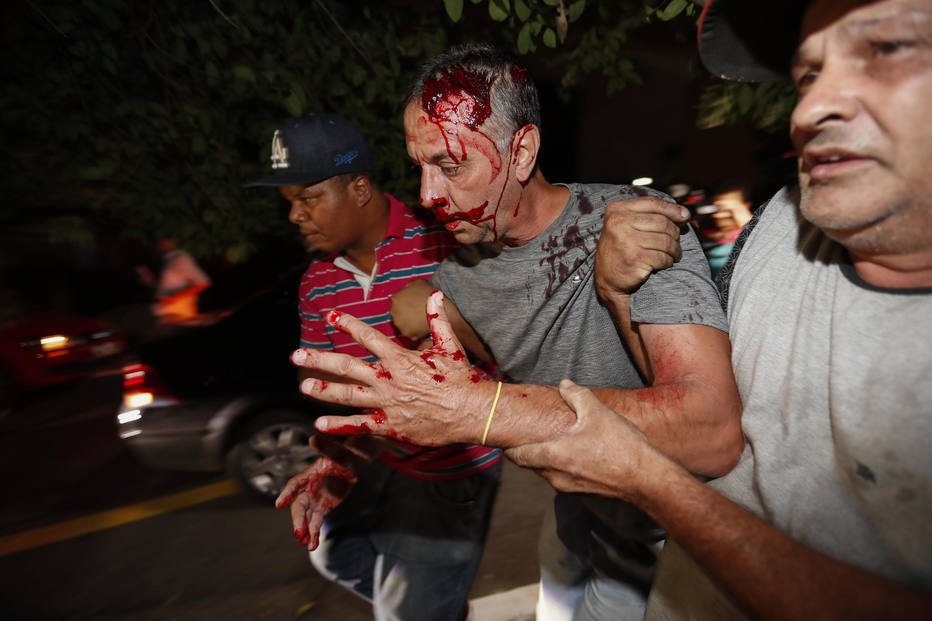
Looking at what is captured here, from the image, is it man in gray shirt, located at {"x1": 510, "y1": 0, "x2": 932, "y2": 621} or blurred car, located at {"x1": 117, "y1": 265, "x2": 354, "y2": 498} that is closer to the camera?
man in gray shirt, located at {"x1": 510, "y1": 0, "x2": 932, "y2": 621}

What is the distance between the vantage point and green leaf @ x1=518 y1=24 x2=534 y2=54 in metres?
2.32

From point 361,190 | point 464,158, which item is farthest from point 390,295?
point 464,158

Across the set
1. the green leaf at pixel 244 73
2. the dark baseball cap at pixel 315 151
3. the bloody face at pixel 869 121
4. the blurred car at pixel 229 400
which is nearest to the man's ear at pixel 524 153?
the bloody face at pixel 869 121

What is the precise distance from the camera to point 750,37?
4.11 feet

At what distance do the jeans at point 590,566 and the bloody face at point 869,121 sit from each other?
1.40 metres

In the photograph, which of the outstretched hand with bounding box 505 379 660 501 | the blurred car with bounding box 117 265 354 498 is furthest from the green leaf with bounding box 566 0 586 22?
A: the blurred car with bounding box 117 265 354 498

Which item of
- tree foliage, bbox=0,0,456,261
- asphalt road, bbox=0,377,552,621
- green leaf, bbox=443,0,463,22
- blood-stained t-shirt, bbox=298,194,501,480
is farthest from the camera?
A: tree foliage, bbox=0,0,456,261

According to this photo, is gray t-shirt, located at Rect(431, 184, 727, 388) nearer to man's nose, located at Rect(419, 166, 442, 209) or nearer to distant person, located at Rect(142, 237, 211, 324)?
man's nose, located at Rect(419, 166, 442, 209)

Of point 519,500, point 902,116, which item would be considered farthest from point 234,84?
point 902,116

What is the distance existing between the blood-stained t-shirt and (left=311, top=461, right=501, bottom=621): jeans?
118 mm

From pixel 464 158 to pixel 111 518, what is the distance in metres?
4.36

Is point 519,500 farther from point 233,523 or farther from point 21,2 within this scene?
point 21,2

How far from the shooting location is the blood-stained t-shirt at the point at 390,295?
2.32 metres

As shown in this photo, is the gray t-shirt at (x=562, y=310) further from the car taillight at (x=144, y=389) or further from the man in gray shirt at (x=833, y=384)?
the car taillight at (x=144, y=389)
